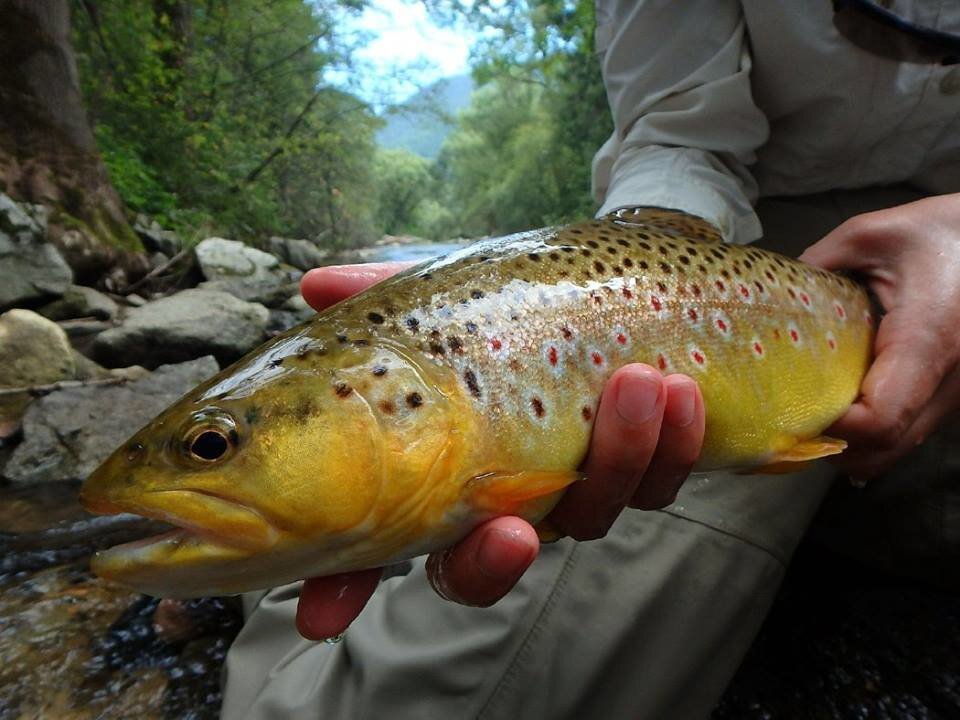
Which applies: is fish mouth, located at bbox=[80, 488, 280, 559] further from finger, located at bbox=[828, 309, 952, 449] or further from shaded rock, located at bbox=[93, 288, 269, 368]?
shaded rock, located at bbox=[93, 288, 269, 368]

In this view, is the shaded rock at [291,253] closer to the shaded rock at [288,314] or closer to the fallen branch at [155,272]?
the fallen branch at [155,272]

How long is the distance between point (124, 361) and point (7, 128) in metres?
3.38

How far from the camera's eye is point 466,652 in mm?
1313

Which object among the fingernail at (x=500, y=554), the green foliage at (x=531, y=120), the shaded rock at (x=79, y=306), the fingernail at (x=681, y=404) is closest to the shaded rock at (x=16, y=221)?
the shaded rock at (x=79, y=306)

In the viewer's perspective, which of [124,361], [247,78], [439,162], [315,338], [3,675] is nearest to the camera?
[315,338]

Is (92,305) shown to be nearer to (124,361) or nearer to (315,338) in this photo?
(124,361)

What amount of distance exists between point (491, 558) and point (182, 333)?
477 centimetres

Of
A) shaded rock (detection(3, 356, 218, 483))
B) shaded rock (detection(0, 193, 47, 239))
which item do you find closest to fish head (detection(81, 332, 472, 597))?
shaded rock (detection(3, 356, 218, 483))

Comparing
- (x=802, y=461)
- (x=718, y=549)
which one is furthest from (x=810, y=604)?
(x=802, y=461)

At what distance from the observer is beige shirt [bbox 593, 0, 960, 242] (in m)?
1.77

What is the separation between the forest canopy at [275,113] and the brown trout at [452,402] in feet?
31.1

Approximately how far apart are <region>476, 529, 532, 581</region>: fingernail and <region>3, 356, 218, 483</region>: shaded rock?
2990mm

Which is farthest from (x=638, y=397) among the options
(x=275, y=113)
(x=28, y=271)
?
(x=275, y=113)

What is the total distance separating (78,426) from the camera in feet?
11.2
